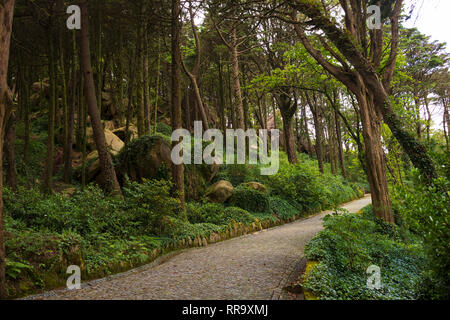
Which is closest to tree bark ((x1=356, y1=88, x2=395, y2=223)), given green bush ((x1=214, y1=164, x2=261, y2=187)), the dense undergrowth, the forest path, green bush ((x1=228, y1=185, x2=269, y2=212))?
the forest path

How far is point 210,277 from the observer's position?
512cm

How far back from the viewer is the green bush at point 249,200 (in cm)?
1133

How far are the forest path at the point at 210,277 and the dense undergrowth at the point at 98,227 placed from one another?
1.24 feet

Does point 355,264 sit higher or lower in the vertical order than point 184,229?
lower

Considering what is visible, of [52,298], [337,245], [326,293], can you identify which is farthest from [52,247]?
[337,245]

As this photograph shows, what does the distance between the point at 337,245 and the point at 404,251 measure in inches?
119

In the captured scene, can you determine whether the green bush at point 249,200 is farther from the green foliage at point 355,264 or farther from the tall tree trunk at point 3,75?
the tall tree trunk at point 3,75

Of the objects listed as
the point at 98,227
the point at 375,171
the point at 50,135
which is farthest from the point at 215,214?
the point at 50,135

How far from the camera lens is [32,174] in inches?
496

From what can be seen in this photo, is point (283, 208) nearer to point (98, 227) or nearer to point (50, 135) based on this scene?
point (98, 227)

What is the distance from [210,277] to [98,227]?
280cm

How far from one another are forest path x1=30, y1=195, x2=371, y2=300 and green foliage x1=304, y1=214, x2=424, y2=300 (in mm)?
608

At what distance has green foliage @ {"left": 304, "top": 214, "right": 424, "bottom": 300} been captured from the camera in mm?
4281
